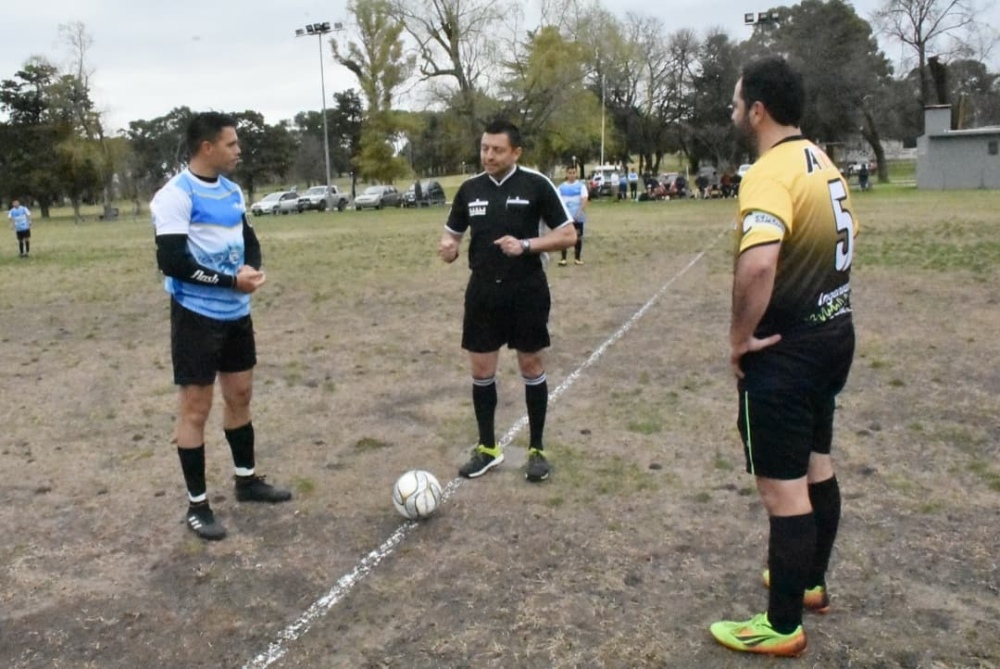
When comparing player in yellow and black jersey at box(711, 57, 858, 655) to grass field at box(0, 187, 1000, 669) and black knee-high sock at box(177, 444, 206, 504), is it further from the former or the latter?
black knee-high sock at box(177, 444, 206, 504)

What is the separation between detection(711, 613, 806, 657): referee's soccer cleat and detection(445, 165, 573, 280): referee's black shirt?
2.46 metres

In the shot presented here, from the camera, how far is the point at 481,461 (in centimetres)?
529

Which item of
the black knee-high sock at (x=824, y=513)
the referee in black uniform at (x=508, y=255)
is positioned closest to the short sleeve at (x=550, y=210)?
the referee in black uniform at (x=508, y=255)

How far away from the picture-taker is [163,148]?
290ft

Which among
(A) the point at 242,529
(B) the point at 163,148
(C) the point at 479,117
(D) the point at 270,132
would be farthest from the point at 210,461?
(B) the point at 163,148

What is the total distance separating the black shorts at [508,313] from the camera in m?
5.08

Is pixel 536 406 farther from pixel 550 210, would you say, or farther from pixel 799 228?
pixel 799 228

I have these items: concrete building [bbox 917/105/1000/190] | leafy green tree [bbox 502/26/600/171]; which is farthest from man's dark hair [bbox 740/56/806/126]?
leafy green tree [bbox 502/26/600/171]

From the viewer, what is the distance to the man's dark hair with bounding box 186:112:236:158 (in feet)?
14.1

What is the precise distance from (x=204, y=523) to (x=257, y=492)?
471mm

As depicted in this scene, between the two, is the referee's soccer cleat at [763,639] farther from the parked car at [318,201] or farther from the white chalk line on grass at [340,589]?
the parked car at [318,201]

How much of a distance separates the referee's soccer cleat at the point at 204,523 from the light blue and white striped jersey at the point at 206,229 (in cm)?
103

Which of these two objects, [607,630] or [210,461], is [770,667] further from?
[210,461]

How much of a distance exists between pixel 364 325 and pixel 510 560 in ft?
22.4
